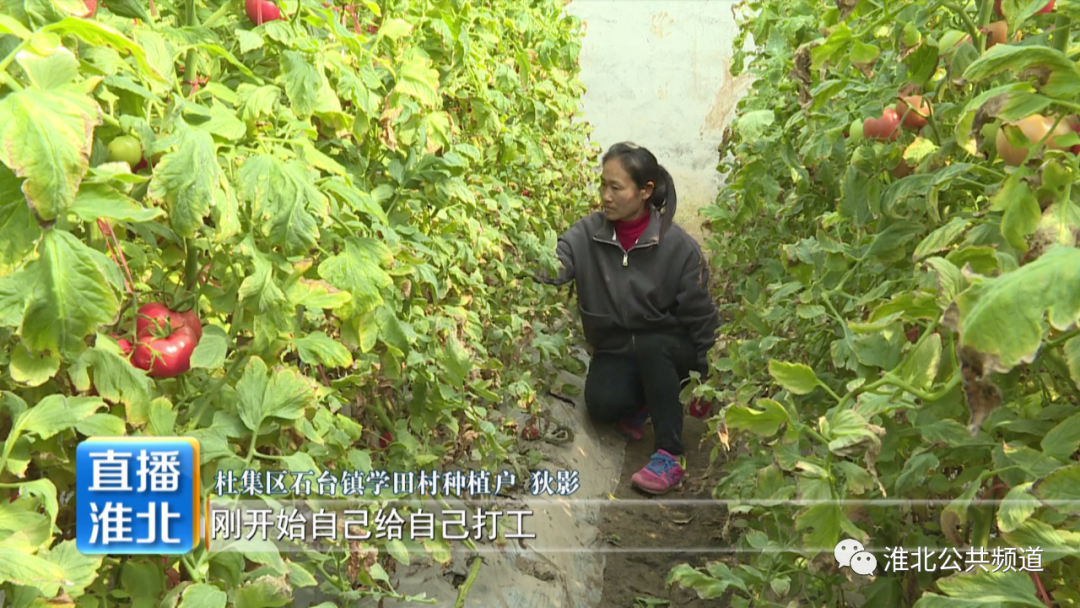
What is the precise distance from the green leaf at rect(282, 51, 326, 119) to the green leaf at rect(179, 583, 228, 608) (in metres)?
0.63

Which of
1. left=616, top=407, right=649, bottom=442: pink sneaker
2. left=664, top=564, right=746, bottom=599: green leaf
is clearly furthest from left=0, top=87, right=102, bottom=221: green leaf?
left=616, top=407, right=649, bottom=442: pink sneaker

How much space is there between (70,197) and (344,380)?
0.84 m

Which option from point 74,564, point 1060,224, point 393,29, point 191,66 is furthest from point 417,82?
point 1060,224

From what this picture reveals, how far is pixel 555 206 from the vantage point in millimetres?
4156

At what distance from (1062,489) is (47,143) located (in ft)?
3.28

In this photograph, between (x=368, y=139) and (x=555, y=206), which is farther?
(x=555, y=206)

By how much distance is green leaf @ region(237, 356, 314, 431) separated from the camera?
1195mm

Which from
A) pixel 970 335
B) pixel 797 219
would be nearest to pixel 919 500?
pixel 970 335

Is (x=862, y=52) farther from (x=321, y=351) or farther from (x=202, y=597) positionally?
(x=202, y=597)

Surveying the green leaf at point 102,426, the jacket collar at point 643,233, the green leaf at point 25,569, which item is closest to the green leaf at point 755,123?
the jacket collar at point 643,233

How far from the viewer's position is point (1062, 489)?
36.4 inches

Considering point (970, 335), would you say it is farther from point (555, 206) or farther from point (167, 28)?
point (555, 206)

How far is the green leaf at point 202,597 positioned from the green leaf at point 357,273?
1.50ft

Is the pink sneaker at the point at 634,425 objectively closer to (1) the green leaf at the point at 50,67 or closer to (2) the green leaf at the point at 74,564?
(2) the green leaf at the point at 74,564
